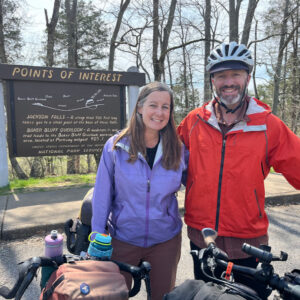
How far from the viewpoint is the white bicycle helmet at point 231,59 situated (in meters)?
2.14

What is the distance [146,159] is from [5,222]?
348 cm

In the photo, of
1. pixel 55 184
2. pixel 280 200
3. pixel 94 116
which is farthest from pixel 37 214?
pixel 280 200

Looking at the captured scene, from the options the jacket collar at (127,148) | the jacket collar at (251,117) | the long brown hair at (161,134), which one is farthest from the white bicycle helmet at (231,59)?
the jacket collar at (127,148)

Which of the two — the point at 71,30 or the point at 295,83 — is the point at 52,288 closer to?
the point at 71,30

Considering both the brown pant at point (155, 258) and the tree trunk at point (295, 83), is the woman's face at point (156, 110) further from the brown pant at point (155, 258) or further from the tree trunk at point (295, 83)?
the tree trunk at point (295, 83)

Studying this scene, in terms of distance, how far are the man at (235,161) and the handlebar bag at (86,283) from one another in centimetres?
93

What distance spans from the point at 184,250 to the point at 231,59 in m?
2.92

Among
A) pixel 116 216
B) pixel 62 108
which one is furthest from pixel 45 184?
pixel 116 216

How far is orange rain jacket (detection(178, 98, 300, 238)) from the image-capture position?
196 cm

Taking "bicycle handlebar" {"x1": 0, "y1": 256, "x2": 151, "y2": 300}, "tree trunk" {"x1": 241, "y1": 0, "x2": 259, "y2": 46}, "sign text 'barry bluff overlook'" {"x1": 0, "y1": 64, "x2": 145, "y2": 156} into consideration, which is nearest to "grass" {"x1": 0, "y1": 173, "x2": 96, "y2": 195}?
"sign text 'barry bluff overlook'" {"x1": 0, "y1": 64, "x2": 145, "y2": 156}

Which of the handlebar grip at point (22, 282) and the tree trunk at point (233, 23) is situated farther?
the tree trunk at point (233, 23)

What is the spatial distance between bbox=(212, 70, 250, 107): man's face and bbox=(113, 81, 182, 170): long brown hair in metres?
0.38

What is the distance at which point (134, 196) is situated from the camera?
2047mm

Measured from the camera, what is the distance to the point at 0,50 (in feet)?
45.8
